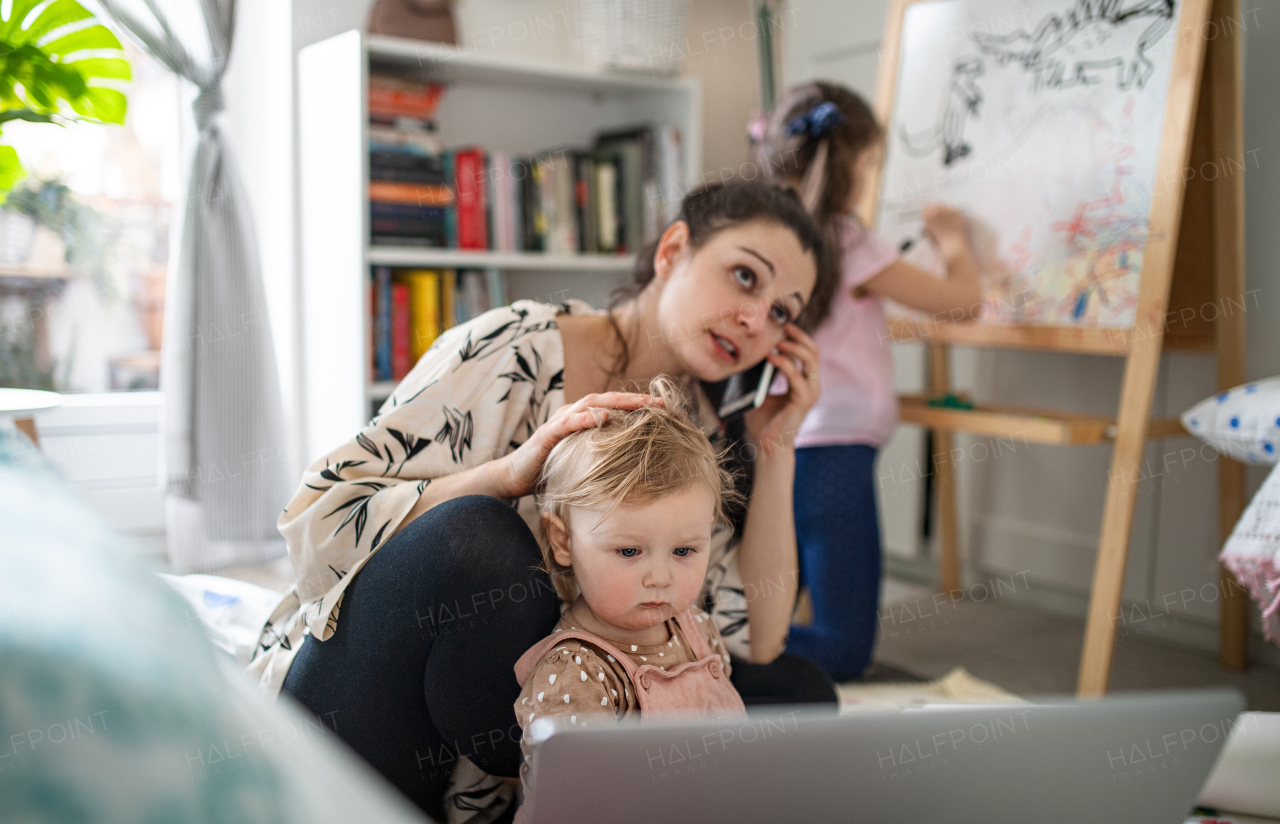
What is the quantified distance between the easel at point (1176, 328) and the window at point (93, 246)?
215cm

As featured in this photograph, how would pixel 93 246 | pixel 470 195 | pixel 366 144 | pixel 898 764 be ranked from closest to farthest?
pixel 898 764
pixel 366 144
pixel 470 195
pixel 93 246

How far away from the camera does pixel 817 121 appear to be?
191 centimetres

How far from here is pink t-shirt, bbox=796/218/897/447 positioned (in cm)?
200

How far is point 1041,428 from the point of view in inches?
73.8

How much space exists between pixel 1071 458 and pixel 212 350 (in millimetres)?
2237

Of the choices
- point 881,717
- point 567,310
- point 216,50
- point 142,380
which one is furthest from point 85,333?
point 881,717

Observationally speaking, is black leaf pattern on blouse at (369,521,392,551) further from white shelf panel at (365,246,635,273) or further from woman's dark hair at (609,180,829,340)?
white shelf panel at (365,246,635,273)

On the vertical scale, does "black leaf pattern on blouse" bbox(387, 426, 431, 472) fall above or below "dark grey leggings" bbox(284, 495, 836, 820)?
above

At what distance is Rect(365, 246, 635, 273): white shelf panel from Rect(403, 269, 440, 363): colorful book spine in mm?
41

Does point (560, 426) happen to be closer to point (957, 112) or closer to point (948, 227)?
point (948, 227)

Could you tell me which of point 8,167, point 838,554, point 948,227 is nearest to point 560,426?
point 838,554

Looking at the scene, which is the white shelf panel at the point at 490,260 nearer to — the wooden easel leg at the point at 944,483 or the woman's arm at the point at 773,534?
the wooden easel leg at the point at 944,483

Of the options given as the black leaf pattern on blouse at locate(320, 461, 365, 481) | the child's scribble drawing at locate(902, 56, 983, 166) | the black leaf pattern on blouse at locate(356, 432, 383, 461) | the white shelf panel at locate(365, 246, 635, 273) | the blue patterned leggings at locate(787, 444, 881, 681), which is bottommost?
the blue patterned leggings at locate(787, 444, 881, 681)

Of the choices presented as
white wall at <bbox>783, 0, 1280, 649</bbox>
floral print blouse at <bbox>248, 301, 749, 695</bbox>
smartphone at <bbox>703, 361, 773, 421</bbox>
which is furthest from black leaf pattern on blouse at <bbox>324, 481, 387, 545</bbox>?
white wall at <bbox>783, 0, 1280, 649</bbox>
